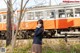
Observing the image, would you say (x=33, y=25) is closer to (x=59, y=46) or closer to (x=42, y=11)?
(x=42, y=11)

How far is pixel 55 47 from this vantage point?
568 inches

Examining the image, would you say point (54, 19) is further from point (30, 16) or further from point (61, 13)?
point (30, 16)

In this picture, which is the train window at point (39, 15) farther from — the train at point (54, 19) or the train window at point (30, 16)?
the train window at point (30, 16)

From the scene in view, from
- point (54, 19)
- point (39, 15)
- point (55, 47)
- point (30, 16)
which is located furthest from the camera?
point (30, 16)

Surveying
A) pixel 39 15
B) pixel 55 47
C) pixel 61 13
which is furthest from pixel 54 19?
pixel 55 47

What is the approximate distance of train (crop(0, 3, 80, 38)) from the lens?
2498cm

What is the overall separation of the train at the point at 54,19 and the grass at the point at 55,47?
29.2 ft

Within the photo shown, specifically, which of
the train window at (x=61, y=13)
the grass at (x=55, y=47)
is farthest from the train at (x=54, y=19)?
the grass at (x=55, y=47)

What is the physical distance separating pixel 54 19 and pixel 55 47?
38.2 feet

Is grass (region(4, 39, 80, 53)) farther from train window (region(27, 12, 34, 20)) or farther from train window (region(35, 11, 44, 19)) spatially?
train window (region(27, 12, 34, 20))

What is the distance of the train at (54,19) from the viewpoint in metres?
25.0

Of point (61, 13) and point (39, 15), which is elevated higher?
point (61, 13)

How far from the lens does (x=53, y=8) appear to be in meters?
26.1

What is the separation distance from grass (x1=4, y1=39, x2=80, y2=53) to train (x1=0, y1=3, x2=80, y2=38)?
8.89 metres
